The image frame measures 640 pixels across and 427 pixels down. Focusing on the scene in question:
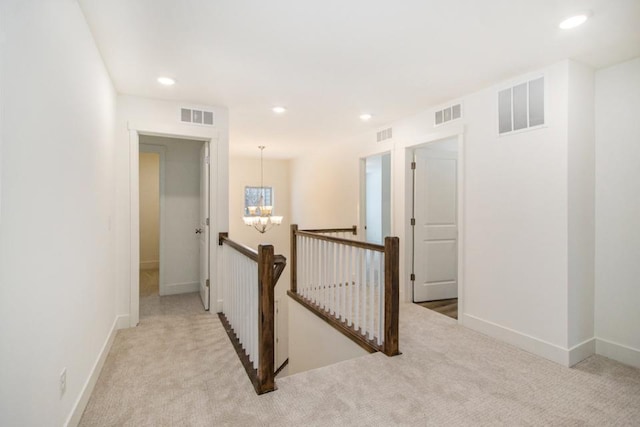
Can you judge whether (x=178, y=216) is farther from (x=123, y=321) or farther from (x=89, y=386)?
(x=89, y=386)

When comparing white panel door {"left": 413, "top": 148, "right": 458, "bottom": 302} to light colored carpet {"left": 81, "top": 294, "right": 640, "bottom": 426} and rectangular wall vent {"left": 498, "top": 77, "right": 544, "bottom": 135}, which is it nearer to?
rectangular wall vent {"left": 498, "top": 77, "right": 544, "bottom": 135}

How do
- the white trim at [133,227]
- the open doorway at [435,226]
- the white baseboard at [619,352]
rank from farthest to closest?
1. the open doorway at [435,226]
2. the white trim at [133,227]
3. the white baseboard at [619,352]

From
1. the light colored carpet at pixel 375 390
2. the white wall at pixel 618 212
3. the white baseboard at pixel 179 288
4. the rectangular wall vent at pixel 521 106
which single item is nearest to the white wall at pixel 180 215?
the white baseboard at pixel 179 288

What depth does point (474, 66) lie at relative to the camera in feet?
9.17

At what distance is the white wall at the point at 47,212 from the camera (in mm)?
1155

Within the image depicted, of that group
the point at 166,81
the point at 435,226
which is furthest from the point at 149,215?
the point at 435,226

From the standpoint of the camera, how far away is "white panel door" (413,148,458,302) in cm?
441

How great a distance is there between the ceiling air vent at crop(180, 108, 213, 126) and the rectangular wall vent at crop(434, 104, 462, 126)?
105 inches

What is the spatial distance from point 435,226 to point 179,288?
12.5 feet

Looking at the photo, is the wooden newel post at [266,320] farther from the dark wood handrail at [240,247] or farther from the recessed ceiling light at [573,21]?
the recessed ceiling light at [573,21]

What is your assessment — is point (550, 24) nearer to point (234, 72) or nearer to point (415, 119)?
point (415, 119)

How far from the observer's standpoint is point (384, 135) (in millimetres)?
4695

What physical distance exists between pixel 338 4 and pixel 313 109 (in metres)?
2.06

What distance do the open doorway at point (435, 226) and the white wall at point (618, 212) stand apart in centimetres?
162
